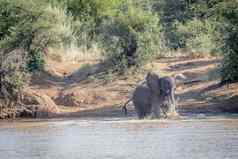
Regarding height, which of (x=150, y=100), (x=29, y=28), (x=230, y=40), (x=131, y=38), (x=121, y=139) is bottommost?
(x=121, y=139)

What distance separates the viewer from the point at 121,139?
2230 centimetres

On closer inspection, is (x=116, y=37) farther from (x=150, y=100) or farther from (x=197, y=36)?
(x=150, y=100)

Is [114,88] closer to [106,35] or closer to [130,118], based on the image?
[106,35]

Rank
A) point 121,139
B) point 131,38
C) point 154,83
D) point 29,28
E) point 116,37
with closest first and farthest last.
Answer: point 121,139 → point 154,83 → point 29,28 → point 131,38 → point 116,37

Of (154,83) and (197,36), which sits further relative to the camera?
(197,36)

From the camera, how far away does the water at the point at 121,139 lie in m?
19.2

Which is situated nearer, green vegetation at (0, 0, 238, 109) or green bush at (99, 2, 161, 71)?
green vegetation at (0, 0, 238, 109)

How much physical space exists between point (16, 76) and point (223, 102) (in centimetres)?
759

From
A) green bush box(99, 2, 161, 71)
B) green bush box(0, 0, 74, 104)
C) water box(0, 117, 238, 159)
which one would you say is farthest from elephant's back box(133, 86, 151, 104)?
green bush box(99, 2, 161, 71)

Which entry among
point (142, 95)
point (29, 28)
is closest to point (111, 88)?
point (29, 28)

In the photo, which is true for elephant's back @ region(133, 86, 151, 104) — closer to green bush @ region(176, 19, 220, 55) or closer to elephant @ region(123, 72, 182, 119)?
elephant @ region(123, 72, 182, 119)

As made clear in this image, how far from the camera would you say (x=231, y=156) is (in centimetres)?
1812

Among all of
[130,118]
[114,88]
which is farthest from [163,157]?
[114,88]

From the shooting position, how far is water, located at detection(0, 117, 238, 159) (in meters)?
19.2
